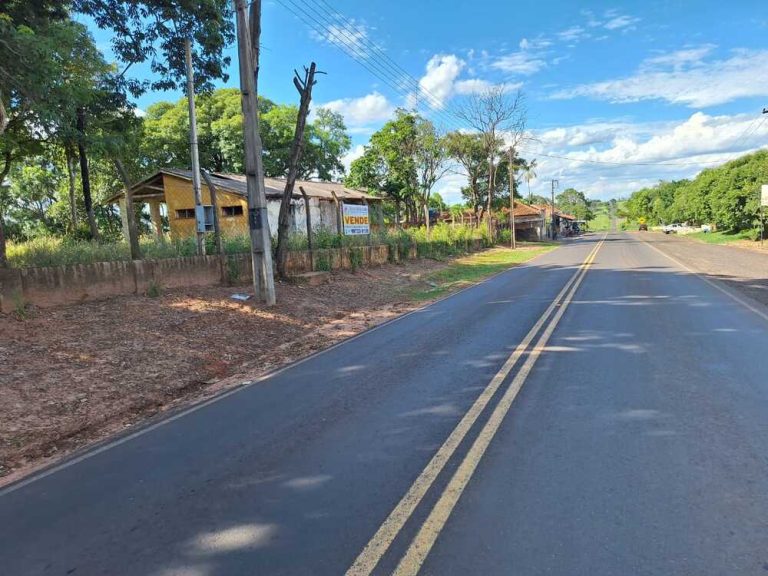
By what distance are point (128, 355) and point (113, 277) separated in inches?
120

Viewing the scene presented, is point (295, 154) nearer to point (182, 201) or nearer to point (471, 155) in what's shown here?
point (182, 201)

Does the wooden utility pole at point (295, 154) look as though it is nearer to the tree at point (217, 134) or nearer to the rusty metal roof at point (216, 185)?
the rusty metal roof at point (216, 185)

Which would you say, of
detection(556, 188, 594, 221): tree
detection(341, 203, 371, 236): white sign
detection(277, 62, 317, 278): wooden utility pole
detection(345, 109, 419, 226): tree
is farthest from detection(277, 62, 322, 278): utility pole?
detection(556, 188, 594, 221): tree

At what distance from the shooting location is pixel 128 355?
8.01 meters

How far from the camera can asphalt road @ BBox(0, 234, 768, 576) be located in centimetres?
302

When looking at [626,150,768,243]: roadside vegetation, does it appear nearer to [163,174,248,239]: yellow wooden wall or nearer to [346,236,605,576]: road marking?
[163,174,248,239]: yellow wooden wall

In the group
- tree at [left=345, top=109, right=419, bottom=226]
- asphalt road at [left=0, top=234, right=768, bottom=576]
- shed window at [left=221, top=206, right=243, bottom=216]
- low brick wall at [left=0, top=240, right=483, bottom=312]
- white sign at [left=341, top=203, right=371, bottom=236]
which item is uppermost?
Result: tree at [left=345, top=109, right=419, bottom=226]

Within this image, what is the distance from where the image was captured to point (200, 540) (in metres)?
3.29

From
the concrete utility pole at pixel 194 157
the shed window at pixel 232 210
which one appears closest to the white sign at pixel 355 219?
the concrete utility pole at pixel 194 157

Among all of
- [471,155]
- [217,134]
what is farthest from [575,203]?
[217,134]

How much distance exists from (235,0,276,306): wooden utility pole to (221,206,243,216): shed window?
1660 cm

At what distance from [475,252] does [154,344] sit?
103 ft

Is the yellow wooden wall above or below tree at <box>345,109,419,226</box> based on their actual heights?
below

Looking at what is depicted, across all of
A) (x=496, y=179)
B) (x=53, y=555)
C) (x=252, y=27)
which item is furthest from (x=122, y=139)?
(x=496, y=179)
